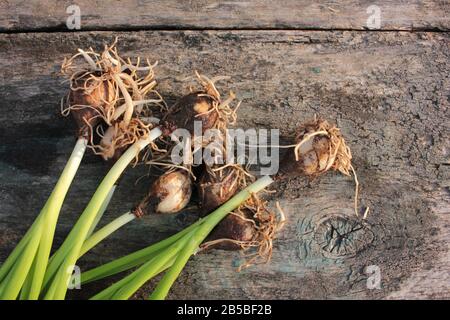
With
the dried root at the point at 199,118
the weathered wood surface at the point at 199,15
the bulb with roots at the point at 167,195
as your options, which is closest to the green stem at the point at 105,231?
the bulb with roots at the point at 167,195

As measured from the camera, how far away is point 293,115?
1.54 meters

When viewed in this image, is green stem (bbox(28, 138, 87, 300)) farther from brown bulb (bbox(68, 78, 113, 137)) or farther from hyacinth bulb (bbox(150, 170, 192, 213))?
hyacinth bulb (bbox(150, 170, 192, 213))

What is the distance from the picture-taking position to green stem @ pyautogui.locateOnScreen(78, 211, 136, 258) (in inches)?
54.4

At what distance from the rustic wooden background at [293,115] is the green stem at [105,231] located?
0.12 metres

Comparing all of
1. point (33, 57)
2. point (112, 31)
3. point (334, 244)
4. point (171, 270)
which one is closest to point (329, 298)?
point (334, 244)

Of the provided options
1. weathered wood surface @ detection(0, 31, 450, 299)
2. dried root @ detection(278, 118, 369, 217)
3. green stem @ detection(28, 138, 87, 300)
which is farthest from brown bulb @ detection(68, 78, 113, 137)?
dried root @ detection(278, 118, 369, 217)

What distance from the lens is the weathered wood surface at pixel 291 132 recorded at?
59.6 inches

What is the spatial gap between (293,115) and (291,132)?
0.05m

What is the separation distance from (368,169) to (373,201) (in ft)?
0.30

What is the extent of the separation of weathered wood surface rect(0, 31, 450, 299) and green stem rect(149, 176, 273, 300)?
131 millimetres

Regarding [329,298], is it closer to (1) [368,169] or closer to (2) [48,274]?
(1) [368,169]

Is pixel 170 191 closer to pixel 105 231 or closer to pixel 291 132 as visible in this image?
pixel 105 231

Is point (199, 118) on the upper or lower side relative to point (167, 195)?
upper

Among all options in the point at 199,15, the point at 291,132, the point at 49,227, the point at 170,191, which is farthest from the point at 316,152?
the point at 49,227
